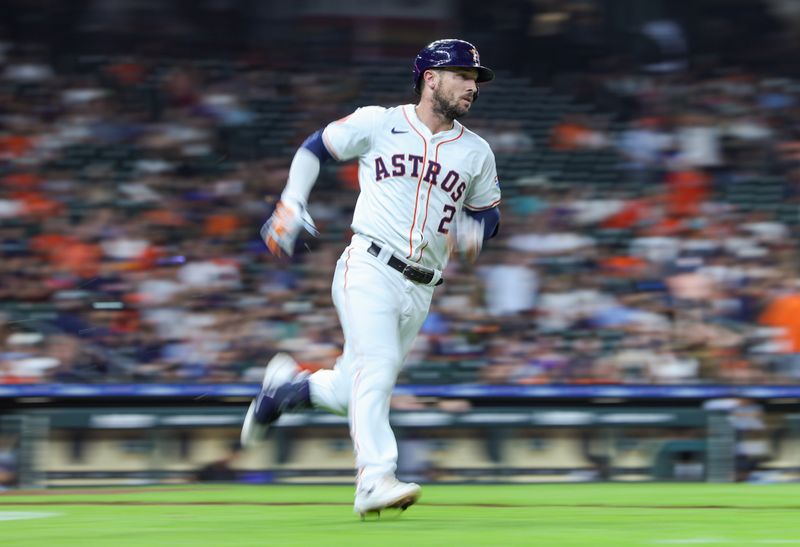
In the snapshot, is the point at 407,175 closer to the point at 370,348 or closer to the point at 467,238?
the point at 467,238

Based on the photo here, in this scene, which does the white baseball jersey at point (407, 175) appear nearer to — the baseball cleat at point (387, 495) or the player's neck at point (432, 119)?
the player's neck at point (432, 119)

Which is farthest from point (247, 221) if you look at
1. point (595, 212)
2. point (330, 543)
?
point (330, 543)

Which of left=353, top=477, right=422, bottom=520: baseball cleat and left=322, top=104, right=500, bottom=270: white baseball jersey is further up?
left=322, top=104, right=500, bottom=270: white baseball jersey

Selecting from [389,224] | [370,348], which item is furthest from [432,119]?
[370,348]

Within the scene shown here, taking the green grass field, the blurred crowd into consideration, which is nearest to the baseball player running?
the green grass field

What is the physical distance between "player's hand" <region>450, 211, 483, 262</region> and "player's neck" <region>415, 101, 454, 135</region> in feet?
1.39

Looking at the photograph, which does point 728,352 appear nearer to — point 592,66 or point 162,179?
point 592,66

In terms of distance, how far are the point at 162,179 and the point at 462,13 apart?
4.96 metres

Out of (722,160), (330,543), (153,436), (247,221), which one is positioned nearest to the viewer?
(330,543)

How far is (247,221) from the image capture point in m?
13.1

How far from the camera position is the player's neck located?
603 cm

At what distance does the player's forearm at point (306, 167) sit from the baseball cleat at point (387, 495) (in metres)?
1.33

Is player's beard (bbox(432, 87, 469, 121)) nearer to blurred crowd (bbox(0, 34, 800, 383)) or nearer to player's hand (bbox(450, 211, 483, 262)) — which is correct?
player's hand (bbox(450, 211, 483, 262))

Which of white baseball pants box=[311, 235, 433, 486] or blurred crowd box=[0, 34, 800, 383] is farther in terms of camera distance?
blurred crowd box=[0, 34, 800, 383]
